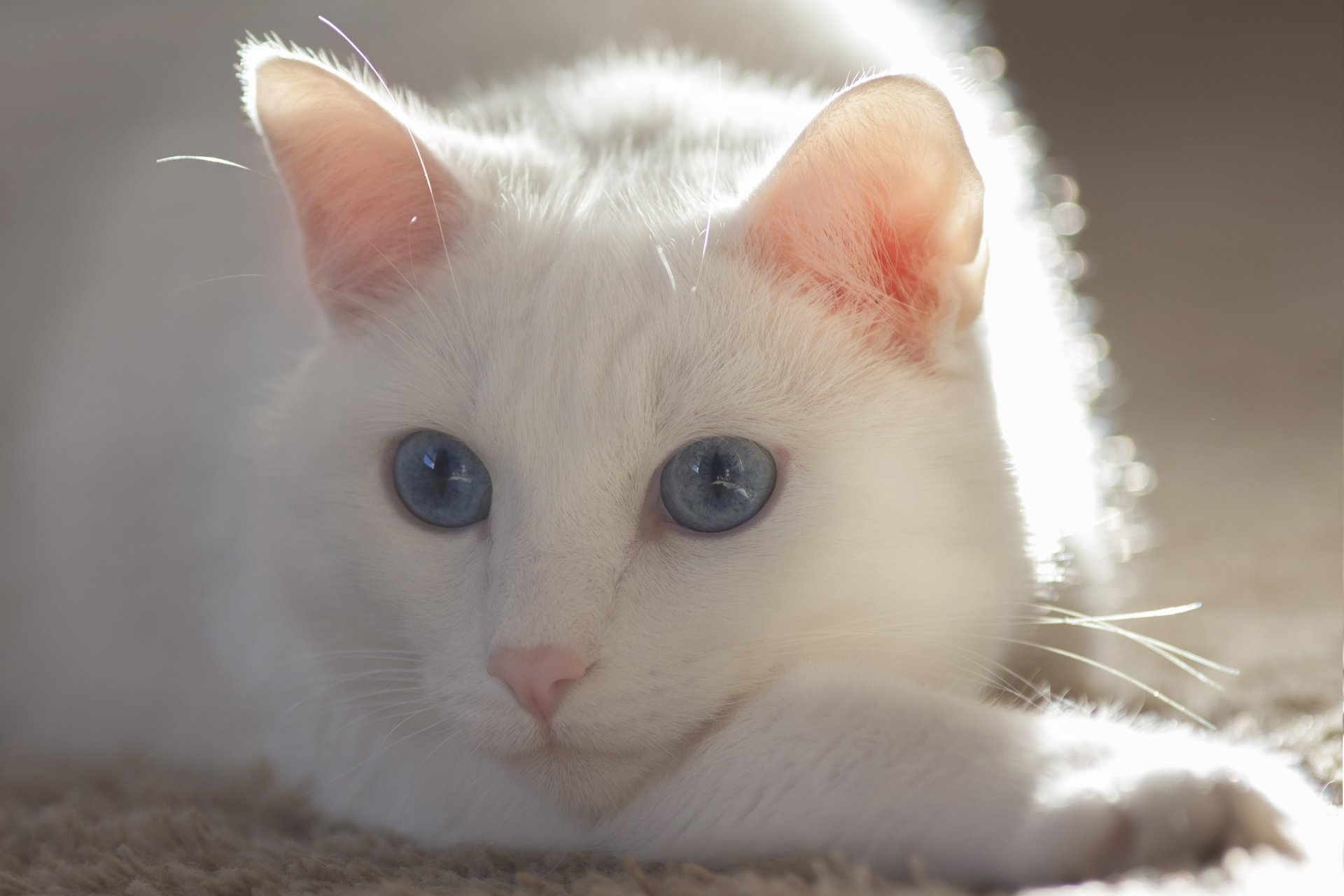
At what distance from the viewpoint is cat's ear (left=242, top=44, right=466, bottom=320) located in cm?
114

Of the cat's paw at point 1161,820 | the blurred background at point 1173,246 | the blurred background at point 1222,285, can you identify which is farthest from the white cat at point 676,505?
the blurred background at point 1222,285

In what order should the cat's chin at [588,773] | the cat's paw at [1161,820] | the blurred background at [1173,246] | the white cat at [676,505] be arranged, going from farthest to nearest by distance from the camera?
the blurred background at [1173,246] → the cat's chin at [588,773] → the white cat at [676,505] → the cat's paw at [1161,820]

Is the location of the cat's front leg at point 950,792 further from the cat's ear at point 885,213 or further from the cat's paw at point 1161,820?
the cat's ear at point 885,213

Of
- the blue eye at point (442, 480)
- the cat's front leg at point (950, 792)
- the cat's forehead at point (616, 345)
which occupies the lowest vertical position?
the cat's front leg at point (950, 792)

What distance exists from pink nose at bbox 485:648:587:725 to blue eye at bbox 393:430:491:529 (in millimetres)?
191

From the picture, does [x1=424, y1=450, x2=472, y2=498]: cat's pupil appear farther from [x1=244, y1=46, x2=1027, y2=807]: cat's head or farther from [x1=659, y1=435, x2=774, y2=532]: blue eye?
[x1=659, y1=435, x2=774, y2=532]: blue eye

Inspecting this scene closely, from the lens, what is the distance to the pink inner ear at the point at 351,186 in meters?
1.14

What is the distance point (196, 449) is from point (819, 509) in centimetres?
96

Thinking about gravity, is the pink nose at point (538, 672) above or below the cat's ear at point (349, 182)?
below

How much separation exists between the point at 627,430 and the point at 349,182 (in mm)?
479

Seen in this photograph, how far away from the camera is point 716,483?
1.01 metres

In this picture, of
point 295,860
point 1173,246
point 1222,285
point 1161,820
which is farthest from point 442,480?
point 1173,246

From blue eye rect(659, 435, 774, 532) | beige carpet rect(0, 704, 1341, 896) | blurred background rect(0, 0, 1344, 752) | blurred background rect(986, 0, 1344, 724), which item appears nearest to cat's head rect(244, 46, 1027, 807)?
blue eye rect(659, 435, 774, 532)

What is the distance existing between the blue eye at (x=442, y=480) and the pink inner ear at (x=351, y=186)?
21cm
